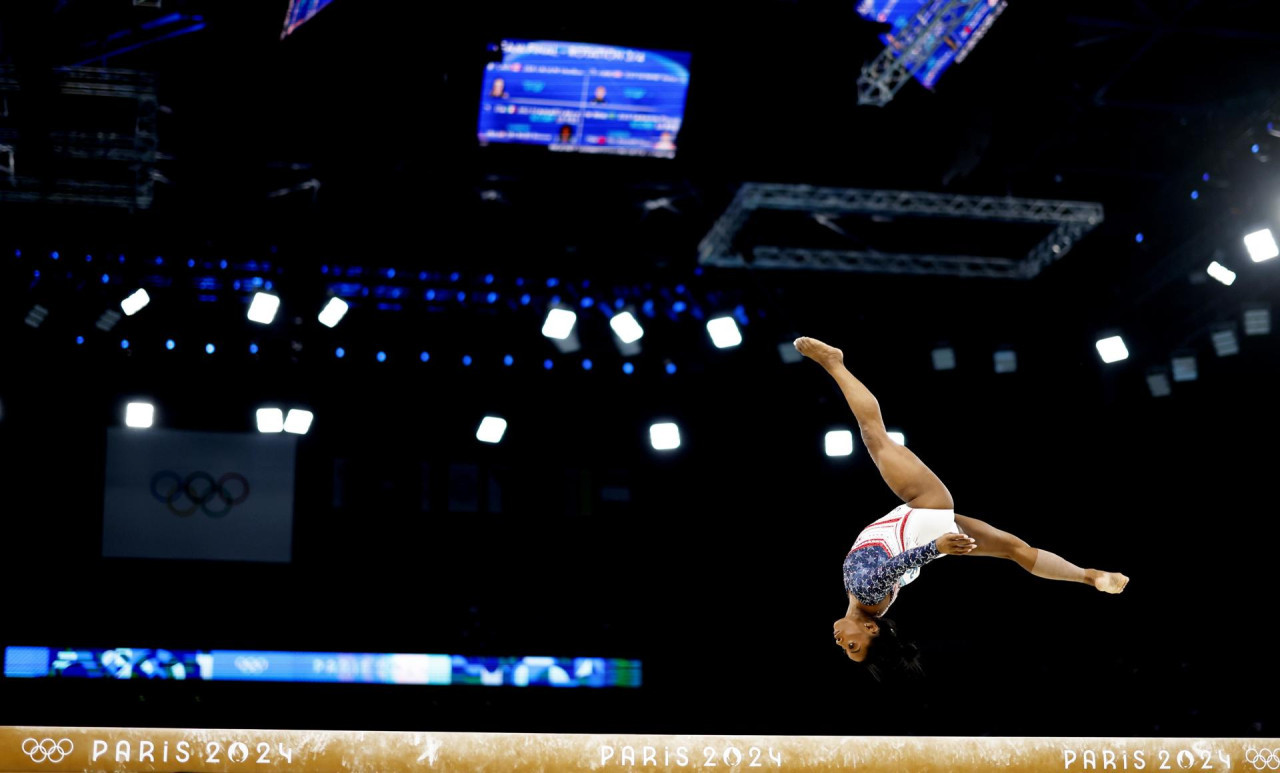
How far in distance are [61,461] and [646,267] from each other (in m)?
5.16

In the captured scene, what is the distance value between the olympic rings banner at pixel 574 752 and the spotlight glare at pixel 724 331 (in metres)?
3.34

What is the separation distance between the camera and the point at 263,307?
8.34 metres

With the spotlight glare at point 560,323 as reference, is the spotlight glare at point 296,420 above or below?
below

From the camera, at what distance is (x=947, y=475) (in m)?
11.1

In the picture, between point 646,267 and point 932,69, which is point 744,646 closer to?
point 646,267

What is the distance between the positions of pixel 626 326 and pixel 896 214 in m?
1.98

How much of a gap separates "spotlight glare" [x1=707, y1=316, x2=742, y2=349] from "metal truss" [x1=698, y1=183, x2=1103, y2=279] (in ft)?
1.34

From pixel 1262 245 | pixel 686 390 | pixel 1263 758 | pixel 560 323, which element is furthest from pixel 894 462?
pixel 686 390

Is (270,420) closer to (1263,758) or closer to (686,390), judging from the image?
(686,390)

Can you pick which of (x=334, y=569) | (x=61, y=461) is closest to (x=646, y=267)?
(x=334, y=569)

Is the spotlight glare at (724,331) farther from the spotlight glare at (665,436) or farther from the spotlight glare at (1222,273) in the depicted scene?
the spotlight glare at (1222,273)

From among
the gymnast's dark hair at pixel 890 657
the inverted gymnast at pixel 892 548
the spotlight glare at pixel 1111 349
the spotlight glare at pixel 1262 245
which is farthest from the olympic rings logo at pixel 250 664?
the spotlight glare at pixel 1262 245

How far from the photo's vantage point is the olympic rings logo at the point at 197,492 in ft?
33.0

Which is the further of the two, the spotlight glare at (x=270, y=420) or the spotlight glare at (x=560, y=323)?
the spotlight glare at (x=270, y=420)
